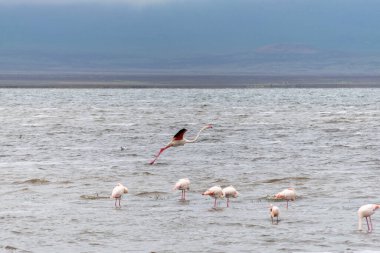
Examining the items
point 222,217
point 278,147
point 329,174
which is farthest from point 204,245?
point 278,147

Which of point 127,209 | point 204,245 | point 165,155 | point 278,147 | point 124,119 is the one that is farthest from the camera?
point 124,119

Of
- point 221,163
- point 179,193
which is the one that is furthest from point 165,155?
point 179,193

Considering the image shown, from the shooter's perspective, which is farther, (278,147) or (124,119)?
(124,119)

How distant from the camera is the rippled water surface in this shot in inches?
703

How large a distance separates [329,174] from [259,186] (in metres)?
3.38

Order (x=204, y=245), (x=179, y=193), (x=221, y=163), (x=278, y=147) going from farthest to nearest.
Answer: (x=278, y=147) → (x=221, y=163) → (x=179, y=193) → (x=204, y=245)

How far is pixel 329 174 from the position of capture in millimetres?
28141

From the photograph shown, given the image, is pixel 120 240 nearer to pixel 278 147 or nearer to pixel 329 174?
pixel 329 174

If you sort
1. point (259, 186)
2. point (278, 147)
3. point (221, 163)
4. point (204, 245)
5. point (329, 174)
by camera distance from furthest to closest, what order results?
point (278, 147) < point (221, 163) < point (329, 174) < point (259, 186) < point (204, 245)

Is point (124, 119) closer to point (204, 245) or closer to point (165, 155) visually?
point (165, 155)

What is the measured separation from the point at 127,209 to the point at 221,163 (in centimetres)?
1074

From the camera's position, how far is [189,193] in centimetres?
2420

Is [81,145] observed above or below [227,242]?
above

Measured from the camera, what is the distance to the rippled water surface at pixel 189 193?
58.6 ft
